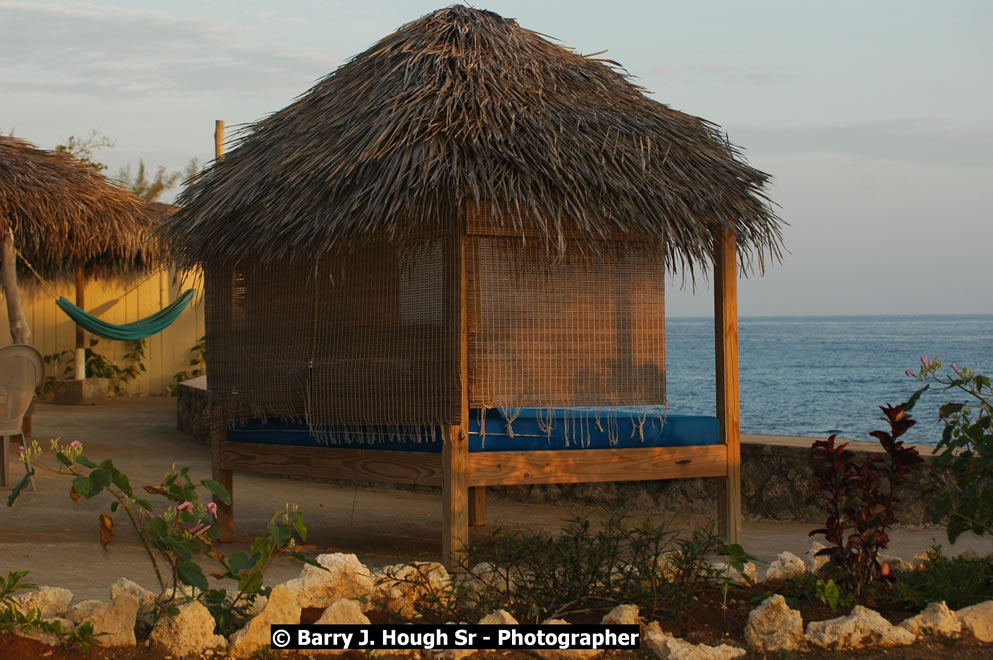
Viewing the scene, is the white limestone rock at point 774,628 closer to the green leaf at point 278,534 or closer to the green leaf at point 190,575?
the green leaf at point 278,534

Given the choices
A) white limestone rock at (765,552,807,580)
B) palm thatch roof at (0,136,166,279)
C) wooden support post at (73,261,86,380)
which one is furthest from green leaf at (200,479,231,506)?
wooden support post at (73,261,86,380)

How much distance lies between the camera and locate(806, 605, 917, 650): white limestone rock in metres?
3.15

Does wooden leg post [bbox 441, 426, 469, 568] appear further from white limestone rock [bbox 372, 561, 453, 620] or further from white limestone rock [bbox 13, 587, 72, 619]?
white limestone rock [bbox 13, 587, 72, 619]

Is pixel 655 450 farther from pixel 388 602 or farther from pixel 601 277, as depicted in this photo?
pixel 388 602

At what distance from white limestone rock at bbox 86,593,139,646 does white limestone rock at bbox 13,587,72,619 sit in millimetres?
217

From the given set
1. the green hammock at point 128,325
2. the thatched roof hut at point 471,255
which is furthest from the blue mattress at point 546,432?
the green hammock at point 128,325

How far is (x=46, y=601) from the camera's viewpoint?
130 inches

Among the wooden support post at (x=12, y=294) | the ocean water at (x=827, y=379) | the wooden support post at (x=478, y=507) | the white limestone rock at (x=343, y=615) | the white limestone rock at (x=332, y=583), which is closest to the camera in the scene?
the white limestone rock at (x=343, y=615)

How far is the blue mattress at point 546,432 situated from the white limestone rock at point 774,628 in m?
1.89

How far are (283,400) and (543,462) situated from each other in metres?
1.44

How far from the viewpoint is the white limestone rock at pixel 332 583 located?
3.53 m

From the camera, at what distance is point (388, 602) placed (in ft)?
11.6

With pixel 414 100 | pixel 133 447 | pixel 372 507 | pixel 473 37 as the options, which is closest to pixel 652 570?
pixel 414 100

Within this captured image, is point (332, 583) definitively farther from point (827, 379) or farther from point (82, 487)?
point (827, 379)
